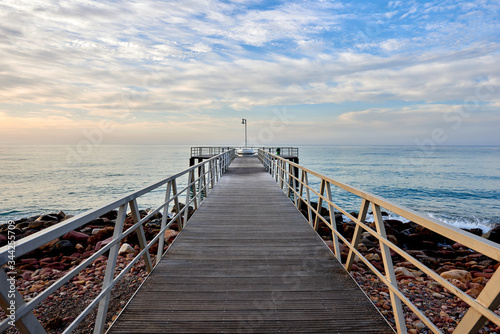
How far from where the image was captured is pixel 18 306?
1467 millimetres

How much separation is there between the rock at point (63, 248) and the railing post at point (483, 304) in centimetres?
938

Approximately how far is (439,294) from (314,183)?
1448 inches

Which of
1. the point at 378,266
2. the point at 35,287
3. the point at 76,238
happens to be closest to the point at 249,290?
the point at 378,266

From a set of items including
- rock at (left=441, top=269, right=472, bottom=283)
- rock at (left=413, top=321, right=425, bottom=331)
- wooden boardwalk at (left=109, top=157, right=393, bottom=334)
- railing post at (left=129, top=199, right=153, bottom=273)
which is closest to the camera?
wooden boardwalk at (left=109, top=157, right=393, bottom=334)

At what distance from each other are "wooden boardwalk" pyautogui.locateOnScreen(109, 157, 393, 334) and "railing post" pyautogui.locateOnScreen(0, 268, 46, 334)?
1.02 meters

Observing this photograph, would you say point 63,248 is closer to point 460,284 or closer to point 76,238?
point 76,238

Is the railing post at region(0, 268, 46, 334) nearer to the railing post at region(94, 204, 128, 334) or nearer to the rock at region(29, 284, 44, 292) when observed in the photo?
the railing post at region(94, 204, 128, 334)

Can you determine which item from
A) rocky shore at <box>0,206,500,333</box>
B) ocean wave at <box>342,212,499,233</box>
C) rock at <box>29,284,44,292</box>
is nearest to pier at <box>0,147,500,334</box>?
rocky shore at <box>0,206,500,333</box>

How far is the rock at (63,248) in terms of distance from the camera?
26.3 ft

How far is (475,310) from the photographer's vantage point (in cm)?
153

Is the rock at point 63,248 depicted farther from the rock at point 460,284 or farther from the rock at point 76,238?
the rock at point 460,284

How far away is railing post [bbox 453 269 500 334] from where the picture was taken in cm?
142

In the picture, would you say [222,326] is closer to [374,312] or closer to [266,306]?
[266,306]

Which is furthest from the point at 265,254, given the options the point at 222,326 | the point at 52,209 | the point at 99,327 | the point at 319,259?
the point at 52,209
